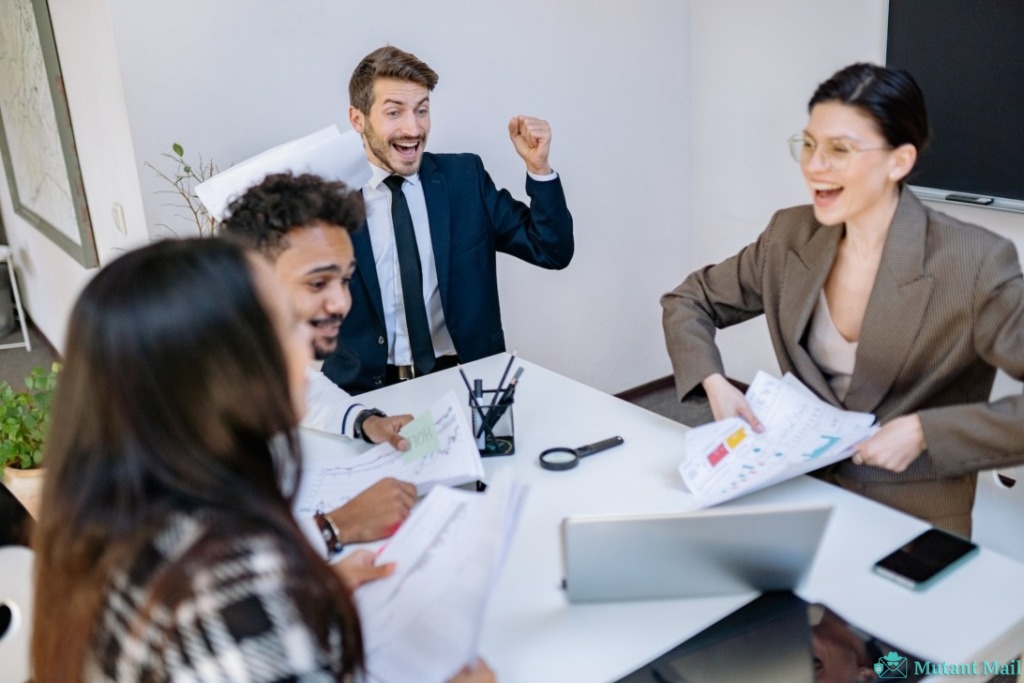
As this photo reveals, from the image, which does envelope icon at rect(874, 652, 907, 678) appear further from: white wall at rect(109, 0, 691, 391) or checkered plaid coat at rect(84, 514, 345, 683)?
white wall at rect(109, 0, 691, 391)

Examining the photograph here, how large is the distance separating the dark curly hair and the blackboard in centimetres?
168

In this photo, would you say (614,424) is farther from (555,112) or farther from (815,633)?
(555,112)

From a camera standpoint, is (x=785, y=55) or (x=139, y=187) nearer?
(x=139, y=187)

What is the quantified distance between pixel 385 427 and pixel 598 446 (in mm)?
406

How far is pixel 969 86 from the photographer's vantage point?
2496 mm

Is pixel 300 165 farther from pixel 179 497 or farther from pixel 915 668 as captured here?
pixel 915 668

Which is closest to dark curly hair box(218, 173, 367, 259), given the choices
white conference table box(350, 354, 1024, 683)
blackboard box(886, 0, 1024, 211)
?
white conference table box(350, 354, 1024, 683)

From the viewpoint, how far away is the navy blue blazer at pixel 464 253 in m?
2.26

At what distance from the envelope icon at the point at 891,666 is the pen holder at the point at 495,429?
2.50ft

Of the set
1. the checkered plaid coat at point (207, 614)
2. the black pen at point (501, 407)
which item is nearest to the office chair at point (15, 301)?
the black pen at point (501, 407)

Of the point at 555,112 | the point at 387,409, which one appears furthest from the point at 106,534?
the point at 555,112

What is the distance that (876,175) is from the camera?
1.61 metres

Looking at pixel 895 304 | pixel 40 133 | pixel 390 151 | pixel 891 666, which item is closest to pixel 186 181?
pixel 390 151

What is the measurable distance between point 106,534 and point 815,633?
0.83m
